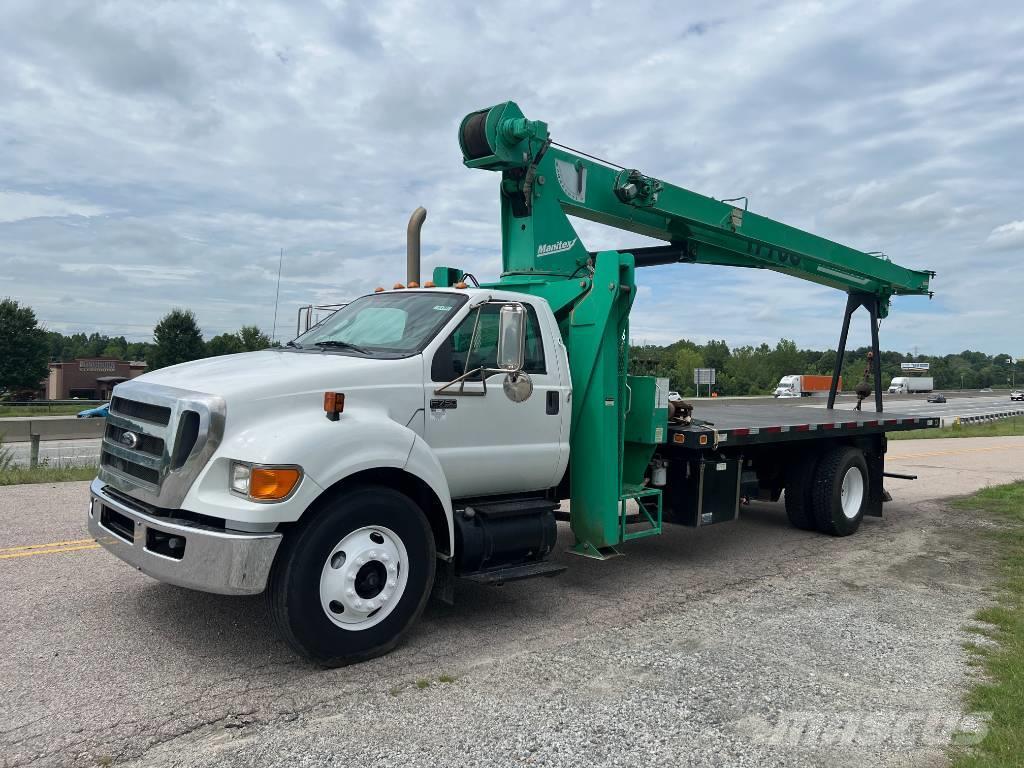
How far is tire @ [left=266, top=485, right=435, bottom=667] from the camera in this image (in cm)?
425

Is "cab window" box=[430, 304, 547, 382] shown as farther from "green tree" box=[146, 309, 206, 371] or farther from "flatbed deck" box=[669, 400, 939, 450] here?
"green tree" box=[146, 309, 206, 371]

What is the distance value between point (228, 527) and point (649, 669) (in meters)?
2.44

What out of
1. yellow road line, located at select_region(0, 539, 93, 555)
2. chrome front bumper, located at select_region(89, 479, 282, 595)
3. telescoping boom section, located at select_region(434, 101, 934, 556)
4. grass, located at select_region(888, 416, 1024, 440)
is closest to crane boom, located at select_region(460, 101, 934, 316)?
telescoping boom section, located at select_region(434, 101, 934, 556)

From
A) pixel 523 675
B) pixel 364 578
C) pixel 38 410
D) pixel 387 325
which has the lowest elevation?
pixel 38 410

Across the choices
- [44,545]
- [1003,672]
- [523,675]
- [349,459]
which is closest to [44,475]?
[44,545]

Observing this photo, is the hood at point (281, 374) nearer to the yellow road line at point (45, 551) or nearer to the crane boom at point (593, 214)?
the crane boom at point (593, 214)

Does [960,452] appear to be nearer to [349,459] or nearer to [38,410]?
[349,459]

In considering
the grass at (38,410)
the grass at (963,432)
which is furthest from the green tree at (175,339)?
the grass at (963,432)

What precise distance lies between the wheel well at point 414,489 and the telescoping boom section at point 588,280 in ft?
4.90

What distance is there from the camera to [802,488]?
8.82 m

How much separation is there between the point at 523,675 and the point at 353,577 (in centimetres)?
108

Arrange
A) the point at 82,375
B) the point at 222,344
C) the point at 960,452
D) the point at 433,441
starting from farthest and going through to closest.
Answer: the point at 82,375 → the point at 222,344 → the point at 960,452 → the point at 433,441

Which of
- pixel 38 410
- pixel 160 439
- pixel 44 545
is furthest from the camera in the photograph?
pixel 38 410

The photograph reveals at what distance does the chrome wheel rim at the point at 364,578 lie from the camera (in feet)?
14.4
